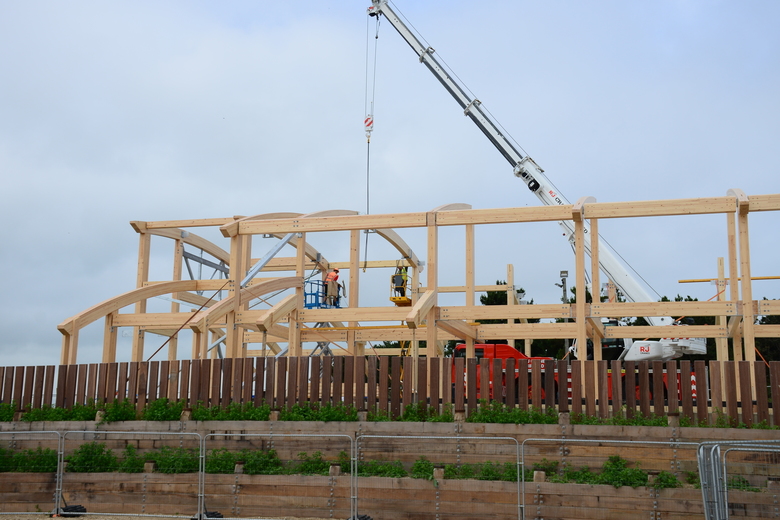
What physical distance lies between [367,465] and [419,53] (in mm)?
20399

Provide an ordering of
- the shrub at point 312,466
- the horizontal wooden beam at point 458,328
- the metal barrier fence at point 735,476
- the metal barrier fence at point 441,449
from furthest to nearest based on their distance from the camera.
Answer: the horizontal wooden beam at point 458,328 → the shrub at point 312,466 → the metal barrier fence at point 441,449 → the metal barrier fence at point 735,476

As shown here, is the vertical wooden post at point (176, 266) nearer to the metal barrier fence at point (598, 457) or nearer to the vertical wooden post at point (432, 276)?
the vertical wooden post at point (432, 276)

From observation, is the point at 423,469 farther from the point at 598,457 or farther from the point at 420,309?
the point at 420,309

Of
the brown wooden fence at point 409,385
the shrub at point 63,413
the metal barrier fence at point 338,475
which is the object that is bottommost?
the metal barrier fence at point 338,475

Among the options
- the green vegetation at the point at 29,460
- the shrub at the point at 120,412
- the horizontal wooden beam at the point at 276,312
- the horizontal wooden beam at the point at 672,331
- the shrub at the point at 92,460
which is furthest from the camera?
the horizontal wooden beam at the point at 672,331

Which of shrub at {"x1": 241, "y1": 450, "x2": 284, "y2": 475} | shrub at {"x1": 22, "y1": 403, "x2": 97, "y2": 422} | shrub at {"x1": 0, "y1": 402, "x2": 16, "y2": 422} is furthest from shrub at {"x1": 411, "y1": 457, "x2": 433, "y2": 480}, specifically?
shrub at {"x1": 0, "y1": 402, "x2": 16, "y2": 422}

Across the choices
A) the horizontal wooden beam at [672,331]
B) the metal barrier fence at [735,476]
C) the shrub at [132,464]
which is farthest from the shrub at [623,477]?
the shrub at [132,464]

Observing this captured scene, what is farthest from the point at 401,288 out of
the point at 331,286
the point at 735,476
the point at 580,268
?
the point at 735,476

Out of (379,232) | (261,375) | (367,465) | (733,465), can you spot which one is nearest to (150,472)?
(261,375)

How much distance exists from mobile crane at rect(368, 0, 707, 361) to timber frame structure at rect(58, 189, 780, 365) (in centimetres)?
186

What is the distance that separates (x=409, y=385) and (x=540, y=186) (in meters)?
14.1

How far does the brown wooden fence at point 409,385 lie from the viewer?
13711 mm

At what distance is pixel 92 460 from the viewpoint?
577 inches

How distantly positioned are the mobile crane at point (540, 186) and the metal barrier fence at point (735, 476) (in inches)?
398
